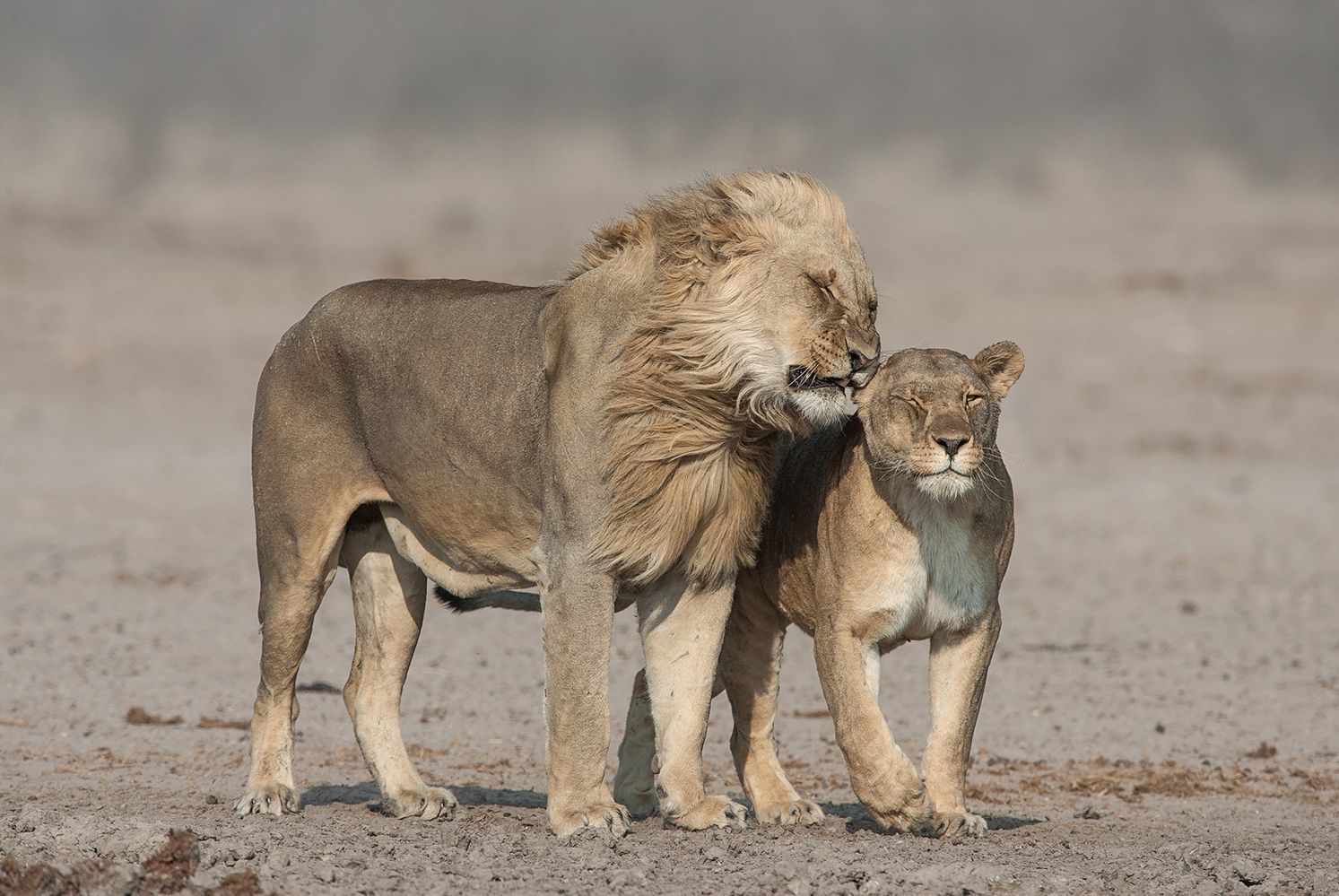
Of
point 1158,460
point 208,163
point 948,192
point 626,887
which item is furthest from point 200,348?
point 626,887

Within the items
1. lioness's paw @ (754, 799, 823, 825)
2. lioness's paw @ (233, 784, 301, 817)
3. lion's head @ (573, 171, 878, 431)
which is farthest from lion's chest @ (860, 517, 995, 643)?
lioness's paw @ (233, 784, 301, 817)

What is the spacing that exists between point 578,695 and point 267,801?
1493 mm

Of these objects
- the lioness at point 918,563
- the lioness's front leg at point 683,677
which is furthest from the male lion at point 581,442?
the lioness at point 918,563

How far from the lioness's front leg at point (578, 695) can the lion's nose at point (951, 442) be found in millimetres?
1250

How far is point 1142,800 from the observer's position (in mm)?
8516

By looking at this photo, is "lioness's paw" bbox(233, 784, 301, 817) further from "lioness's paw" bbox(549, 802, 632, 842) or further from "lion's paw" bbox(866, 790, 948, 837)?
"lion's paw" bbox(866, 790, 948, 837)

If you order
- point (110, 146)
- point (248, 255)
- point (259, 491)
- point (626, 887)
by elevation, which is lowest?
point (626, 887)

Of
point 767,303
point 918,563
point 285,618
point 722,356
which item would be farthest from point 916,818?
point 285,618

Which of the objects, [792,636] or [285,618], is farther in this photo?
[792,636]

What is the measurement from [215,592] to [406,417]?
830cm

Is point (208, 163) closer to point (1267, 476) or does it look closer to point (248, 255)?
point (248, 255)

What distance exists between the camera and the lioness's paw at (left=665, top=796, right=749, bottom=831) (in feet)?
22.6

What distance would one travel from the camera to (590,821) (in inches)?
263

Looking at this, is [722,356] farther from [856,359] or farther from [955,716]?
[955,716]
